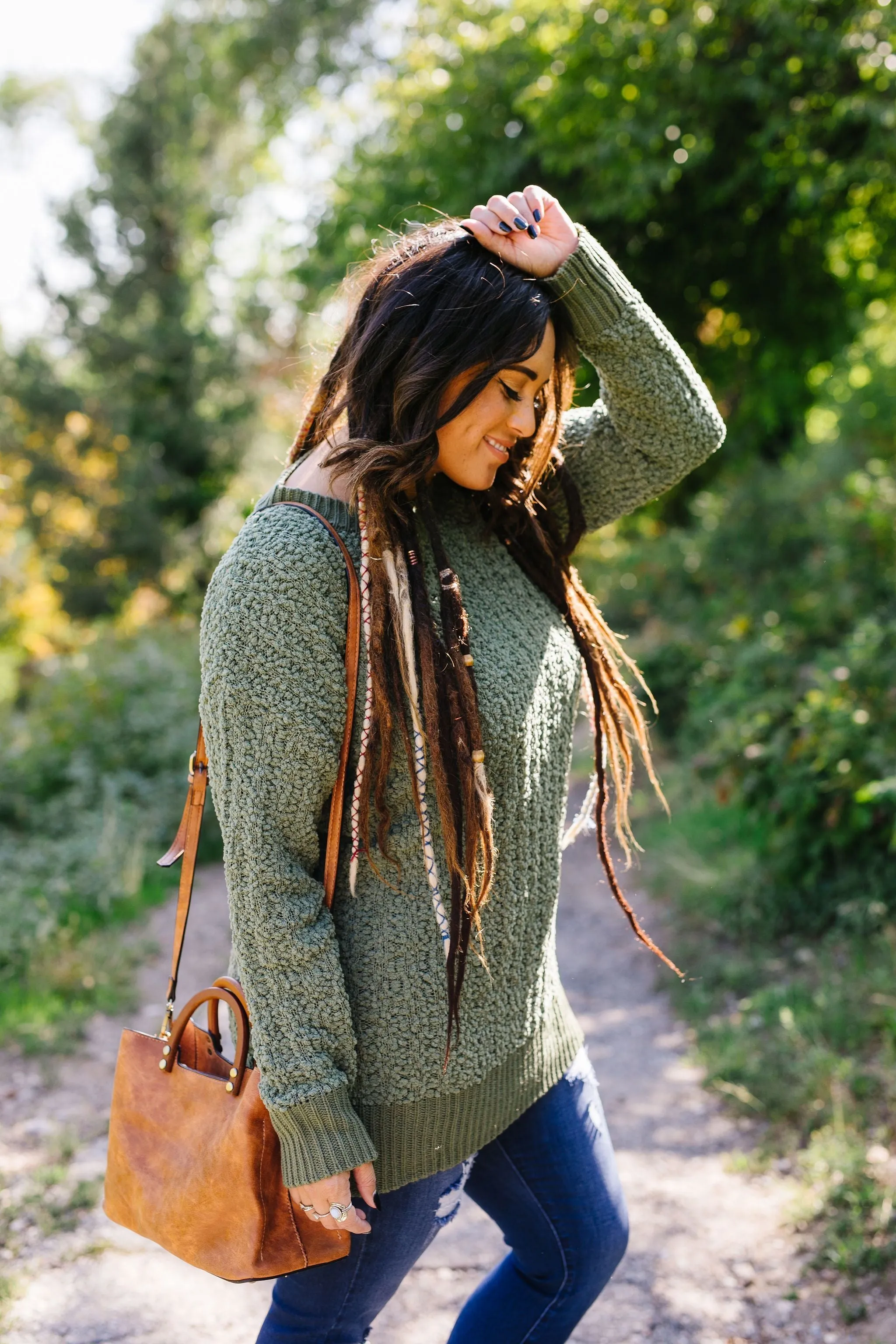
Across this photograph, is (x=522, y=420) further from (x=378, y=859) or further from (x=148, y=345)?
(x=148, y=345)

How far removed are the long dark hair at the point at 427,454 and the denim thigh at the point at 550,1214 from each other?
299 mm

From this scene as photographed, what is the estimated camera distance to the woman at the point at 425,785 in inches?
52.6

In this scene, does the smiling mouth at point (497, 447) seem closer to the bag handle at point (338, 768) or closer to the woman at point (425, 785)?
the woman at point (425, 785)

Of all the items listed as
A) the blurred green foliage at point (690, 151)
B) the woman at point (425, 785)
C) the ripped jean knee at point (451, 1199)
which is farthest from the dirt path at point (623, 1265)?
the blurred green foliage at point (690, 151)

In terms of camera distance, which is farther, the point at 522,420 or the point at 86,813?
the point at 86,813

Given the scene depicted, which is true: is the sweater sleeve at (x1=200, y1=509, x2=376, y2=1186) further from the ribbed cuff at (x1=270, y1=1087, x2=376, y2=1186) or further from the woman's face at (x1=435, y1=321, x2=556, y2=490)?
the woman's face at (x1=435, y1=321, x2=556, y2=490)

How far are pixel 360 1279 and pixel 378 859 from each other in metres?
0.56

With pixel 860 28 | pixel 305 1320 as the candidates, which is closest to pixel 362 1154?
pixel 305 1320

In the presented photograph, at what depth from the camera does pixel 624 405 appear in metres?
1.81

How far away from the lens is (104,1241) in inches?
107

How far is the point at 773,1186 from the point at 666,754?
4028 millimetres

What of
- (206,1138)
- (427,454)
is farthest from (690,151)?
(206,1138)

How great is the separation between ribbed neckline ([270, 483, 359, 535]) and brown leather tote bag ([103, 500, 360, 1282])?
0.06 ft

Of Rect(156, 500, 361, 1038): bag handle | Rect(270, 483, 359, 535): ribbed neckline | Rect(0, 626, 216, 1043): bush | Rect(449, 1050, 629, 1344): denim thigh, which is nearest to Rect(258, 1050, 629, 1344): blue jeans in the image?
Rect(449, 1050, 629, 1344): denim thigh
